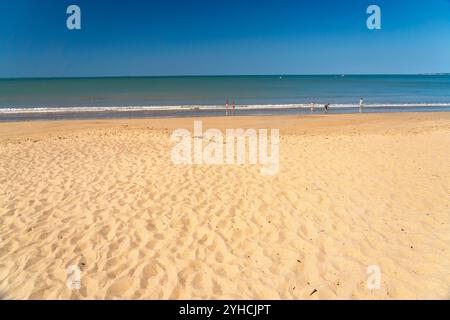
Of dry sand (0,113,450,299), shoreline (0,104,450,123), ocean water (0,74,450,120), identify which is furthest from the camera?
ocean water (0,74,450,120)

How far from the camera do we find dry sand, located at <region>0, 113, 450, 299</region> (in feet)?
13.4

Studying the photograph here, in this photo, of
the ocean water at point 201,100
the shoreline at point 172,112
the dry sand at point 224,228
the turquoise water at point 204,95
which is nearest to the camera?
the dry sand at point 224,228

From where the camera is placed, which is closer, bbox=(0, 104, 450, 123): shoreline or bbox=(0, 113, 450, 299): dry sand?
bbox=(0, 113, 450, 299): dry sand

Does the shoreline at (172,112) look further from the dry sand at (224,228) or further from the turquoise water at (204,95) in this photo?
the dry sand at (224,228)

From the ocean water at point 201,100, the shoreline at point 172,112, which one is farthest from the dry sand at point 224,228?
the ocean water at point 201,100

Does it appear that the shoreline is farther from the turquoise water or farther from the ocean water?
the turquoise water

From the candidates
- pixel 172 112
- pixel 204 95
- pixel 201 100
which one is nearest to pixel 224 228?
pixel 172 112

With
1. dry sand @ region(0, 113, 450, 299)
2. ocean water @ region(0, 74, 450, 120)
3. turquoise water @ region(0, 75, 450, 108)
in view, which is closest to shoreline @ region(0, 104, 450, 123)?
ocean water @ region(0, 74, 450, 120)

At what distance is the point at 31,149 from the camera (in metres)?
11.3

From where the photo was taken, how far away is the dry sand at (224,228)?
409cm

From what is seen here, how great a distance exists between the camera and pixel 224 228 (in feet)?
18.0

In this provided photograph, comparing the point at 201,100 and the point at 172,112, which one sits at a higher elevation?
the point at 201,100

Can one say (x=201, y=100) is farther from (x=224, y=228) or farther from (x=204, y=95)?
(x=224, y=228)
